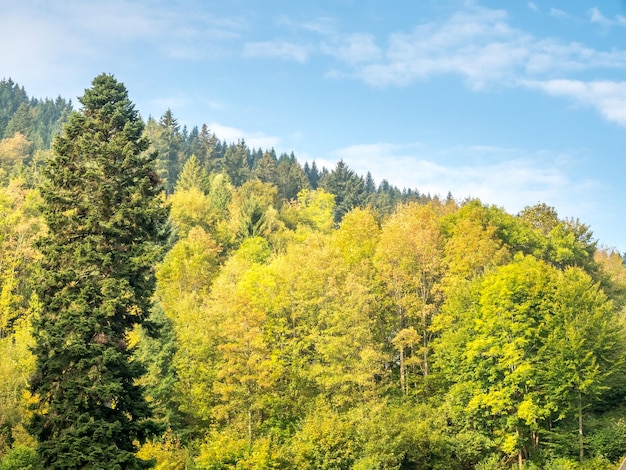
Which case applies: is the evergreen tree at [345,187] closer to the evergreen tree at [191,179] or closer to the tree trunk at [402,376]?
the evergreen tree at [191,179]

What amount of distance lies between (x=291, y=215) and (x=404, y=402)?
53.4 metres

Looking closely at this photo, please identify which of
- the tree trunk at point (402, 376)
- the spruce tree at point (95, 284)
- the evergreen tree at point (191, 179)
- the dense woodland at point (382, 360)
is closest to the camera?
the spruce tree at point (95, 284)

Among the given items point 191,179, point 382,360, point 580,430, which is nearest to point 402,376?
point 382,360

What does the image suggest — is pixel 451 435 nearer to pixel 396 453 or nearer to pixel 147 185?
pixel 396 453

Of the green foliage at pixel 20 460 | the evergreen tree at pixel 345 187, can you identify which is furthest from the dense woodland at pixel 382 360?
the evergreen tree at pixel 345 187

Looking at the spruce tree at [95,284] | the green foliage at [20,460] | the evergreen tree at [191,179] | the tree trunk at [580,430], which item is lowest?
the tree trunk at [580,430]

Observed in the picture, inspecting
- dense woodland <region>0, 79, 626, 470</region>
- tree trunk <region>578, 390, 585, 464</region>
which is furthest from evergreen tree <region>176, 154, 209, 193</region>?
tree trunk <region>578, 390, 585, 464</region>

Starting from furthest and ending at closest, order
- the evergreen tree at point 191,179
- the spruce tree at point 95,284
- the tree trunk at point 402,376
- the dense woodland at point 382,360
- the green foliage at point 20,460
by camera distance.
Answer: the evergreen tree at point 191,179
the tree trunk at point 402,376
the dense woodland at point 382,360
the green foliage at point 20,460
the spruce tree at point 95,284

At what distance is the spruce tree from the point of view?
2402 centimetres

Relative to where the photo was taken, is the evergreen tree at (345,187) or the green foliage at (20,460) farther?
the evergreen tree at (345,187)

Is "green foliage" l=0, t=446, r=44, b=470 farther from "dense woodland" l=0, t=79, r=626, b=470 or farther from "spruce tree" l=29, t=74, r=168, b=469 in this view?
"dense woodland" l=0, t=79, r=626, b=470

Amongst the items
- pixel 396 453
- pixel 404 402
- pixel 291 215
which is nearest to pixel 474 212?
pixel 404 402

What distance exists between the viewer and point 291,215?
90812mm

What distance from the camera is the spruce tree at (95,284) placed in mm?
24016
